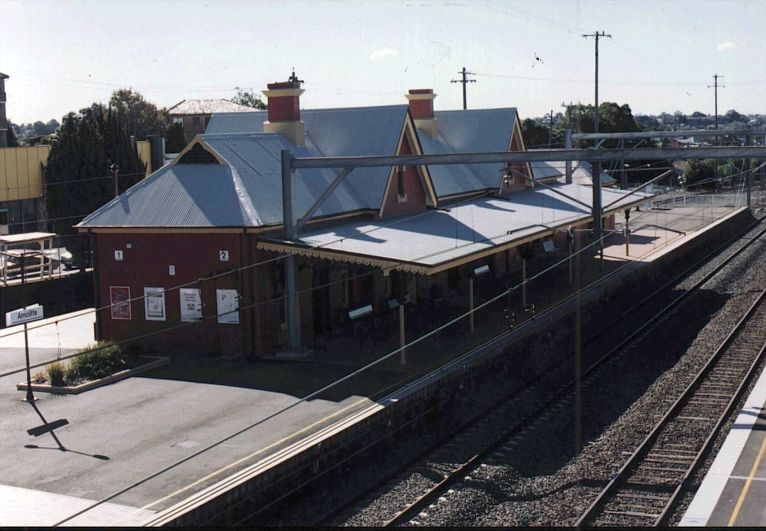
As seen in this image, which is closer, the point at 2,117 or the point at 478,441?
the point at 478,441

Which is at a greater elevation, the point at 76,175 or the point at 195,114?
the point at 195,114

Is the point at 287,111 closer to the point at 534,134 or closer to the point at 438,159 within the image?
the point at 438,159

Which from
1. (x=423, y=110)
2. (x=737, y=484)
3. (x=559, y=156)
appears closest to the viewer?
(x=737, y=484)

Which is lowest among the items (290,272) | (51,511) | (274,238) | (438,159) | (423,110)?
(51,511)

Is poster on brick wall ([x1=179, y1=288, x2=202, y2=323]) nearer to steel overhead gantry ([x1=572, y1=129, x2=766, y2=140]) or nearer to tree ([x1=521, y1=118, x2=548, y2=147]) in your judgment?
steel overhead gantry ([x1=572, y1=129, x2=766, y2=140])

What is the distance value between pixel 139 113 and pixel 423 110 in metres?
54.7

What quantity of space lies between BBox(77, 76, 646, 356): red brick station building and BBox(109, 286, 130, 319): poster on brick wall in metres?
0.03

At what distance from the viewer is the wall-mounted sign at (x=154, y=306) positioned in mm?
25031

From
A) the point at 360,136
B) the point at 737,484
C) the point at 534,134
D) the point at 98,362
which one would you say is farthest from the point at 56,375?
the point at 534,134

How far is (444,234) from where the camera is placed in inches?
1141

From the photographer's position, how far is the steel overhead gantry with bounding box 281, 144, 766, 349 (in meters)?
20.8

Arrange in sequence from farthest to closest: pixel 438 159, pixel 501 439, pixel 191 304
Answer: pixel 191 304 < pixel 438 159 < pixel 501 439

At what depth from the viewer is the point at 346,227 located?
2823cm

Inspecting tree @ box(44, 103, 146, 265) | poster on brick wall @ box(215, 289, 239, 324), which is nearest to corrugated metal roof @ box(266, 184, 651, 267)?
poster on brick wall @ box(215, 289, 239, 324)
